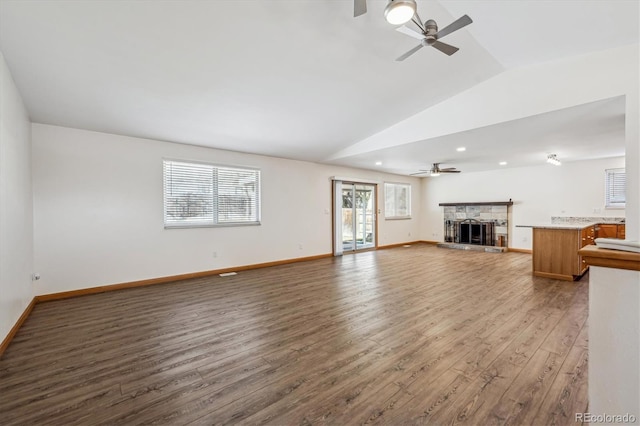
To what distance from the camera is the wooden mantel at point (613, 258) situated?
42.6 inches

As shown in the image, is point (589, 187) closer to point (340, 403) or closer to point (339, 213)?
point (339, 213)

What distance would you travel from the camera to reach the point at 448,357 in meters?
2.34

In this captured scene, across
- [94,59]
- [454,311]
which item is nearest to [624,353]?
[454,311]

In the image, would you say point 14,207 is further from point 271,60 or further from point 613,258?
point 613,258

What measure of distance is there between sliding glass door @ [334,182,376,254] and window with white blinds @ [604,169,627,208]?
555 cm

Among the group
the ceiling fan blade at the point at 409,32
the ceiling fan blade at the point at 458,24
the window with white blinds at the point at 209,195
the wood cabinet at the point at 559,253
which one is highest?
the ceiling fan blade at the point at 409,32

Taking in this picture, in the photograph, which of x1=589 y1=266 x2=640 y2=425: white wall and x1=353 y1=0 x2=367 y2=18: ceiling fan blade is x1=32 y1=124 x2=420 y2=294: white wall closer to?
x1=353 y1=0 x2=367 y2=18: ceiling fan blade

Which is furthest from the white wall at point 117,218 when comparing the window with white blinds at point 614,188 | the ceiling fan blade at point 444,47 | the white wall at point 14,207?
the window with white blinds at point 614,188

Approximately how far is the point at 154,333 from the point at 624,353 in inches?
139

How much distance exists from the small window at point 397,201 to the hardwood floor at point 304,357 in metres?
5.17

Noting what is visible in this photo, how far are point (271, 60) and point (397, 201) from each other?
296 inches

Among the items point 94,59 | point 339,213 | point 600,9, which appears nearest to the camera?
point 600,9

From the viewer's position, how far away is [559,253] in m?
4.86

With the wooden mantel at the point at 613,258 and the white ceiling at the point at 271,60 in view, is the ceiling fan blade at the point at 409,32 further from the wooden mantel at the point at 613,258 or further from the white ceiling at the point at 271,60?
the wooden mantel at the point at 613,258
